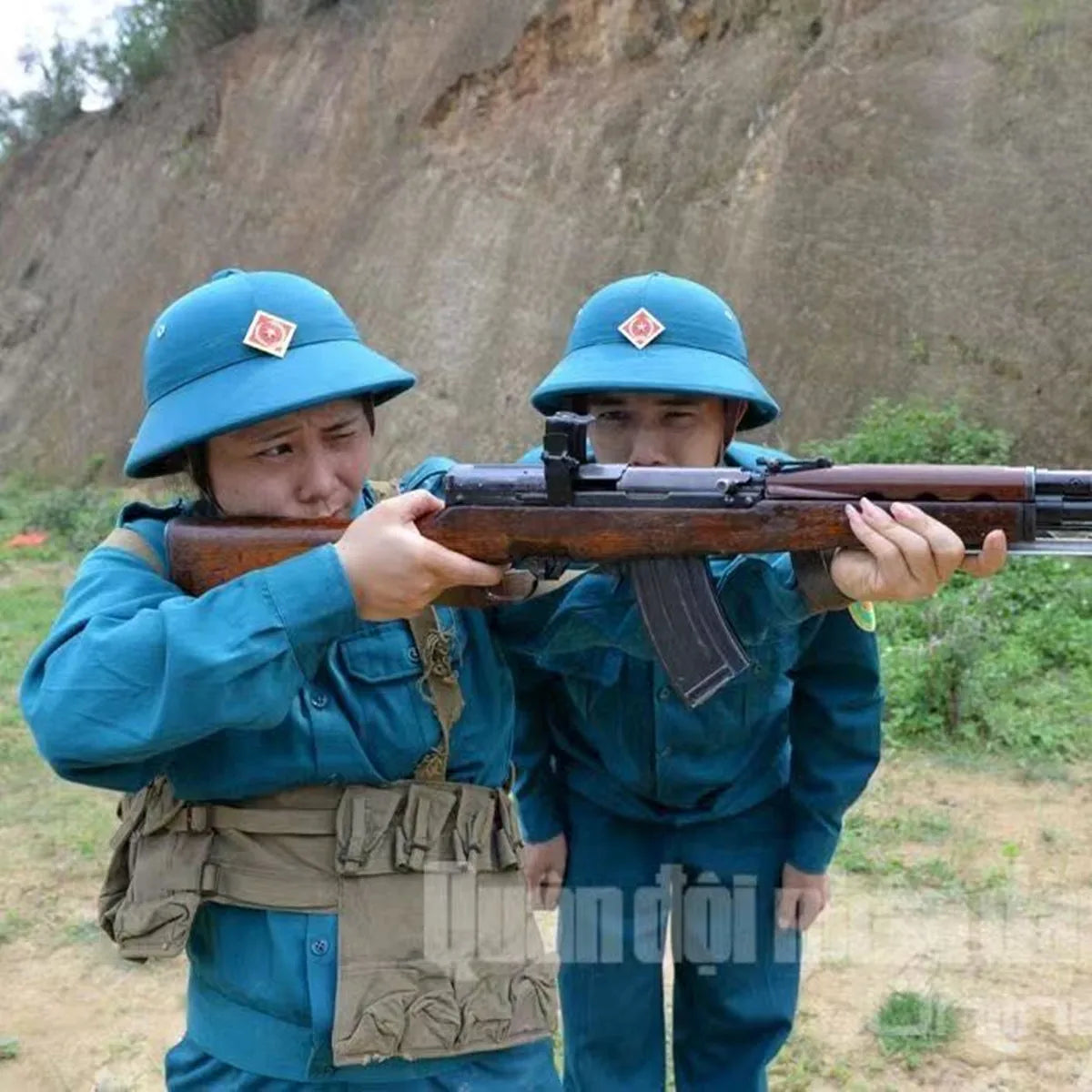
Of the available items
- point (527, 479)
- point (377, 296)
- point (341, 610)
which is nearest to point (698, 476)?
point (527, 479)

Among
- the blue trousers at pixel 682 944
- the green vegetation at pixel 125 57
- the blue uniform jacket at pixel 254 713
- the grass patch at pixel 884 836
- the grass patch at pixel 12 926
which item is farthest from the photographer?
the green vegetation at pixel 125 57

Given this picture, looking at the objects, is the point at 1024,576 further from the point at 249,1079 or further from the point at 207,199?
the point at 207,199

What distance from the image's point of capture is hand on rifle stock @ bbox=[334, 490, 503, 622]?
1.89 m

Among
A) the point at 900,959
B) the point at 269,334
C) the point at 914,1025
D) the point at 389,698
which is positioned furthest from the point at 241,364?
the point at 900,959

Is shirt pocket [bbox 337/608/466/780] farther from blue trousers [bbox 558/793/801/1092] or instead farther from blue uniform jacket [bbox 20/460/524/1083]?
blue trousers [bbox 558/793/801/1092]

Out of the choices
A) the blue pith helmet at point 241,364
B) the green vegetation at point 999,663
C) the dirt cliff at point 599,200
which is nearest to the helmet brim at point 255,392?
the blue pith helmet at point 241,364

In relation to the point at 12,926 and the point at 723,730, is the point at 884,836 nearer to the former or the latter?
the point at 723,730

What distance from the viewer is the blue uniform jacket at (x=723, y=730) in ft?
8.56

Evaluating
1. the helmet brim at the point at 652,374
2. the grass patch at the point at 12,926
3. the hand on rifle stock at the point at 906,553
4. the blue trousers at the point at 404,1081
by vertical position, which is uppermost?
the helmet brim at the point at 652,374

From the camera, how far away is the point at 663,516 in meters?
2.12

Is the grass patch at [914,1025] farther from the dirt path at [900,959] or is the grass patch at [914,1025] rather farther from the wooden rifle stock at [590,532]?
the wooden rifle stock at [590,532]

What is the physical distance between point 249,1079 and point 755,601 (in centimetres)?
117

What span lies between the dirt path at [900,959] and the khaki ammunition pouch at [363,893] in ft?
6.87

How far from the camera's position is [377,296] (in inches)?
664
